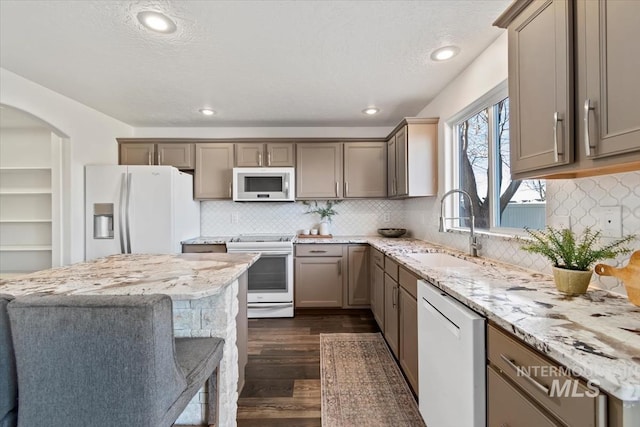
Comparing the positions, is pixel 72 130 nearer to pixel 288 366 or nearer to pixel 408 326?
pixel 288 366

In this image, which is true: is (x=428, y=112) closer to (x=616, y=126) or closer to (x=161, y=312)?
(x=616, y=126)

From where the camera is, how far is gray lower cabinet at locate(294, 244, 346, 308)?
3.31 meters

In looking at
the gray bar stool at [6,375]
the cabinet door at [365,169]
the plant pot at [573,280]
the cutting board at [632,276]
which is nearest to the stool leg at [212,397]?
the gray bar stool at [6,375]

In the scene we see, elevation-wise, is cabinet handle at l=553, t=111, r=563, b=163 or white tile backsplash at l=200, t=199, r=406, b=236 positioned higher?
cabinet handle at l=553, t=111, r=563, b=163

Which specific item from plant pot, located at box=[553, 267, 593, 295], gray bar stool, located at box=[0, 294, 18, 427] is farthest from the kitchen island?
plant pot, located at box=[553, 267, 593, 295]

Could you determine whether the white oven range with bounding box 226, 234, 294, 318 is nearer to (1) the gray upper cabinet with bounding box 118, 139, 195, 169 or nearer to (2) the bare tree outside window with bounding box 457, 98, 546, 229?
(1) the gray upper cabinet with bounding box 118, 139, 195, 169

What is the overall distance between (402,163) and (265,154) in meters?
1.76

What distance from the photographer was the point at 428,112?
3.02m

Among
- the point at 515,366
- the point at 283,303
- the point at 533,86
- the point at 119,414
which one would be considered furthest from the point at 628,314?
the point at 283,303

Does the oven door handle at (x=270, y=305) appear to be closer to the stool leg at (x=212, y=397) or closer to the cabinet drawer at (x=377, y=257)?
the cabinet drawer at (x=377, y=257)

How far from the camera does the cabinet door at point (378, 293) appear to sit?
2654 mm

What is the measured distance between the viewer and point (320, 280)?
3.32 metres

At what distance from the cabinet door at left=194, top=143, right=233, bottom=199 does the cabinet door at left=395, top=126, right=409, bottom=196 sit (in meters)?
2.12

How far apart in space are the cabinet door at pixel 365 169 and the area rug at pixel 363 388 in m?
1.83
